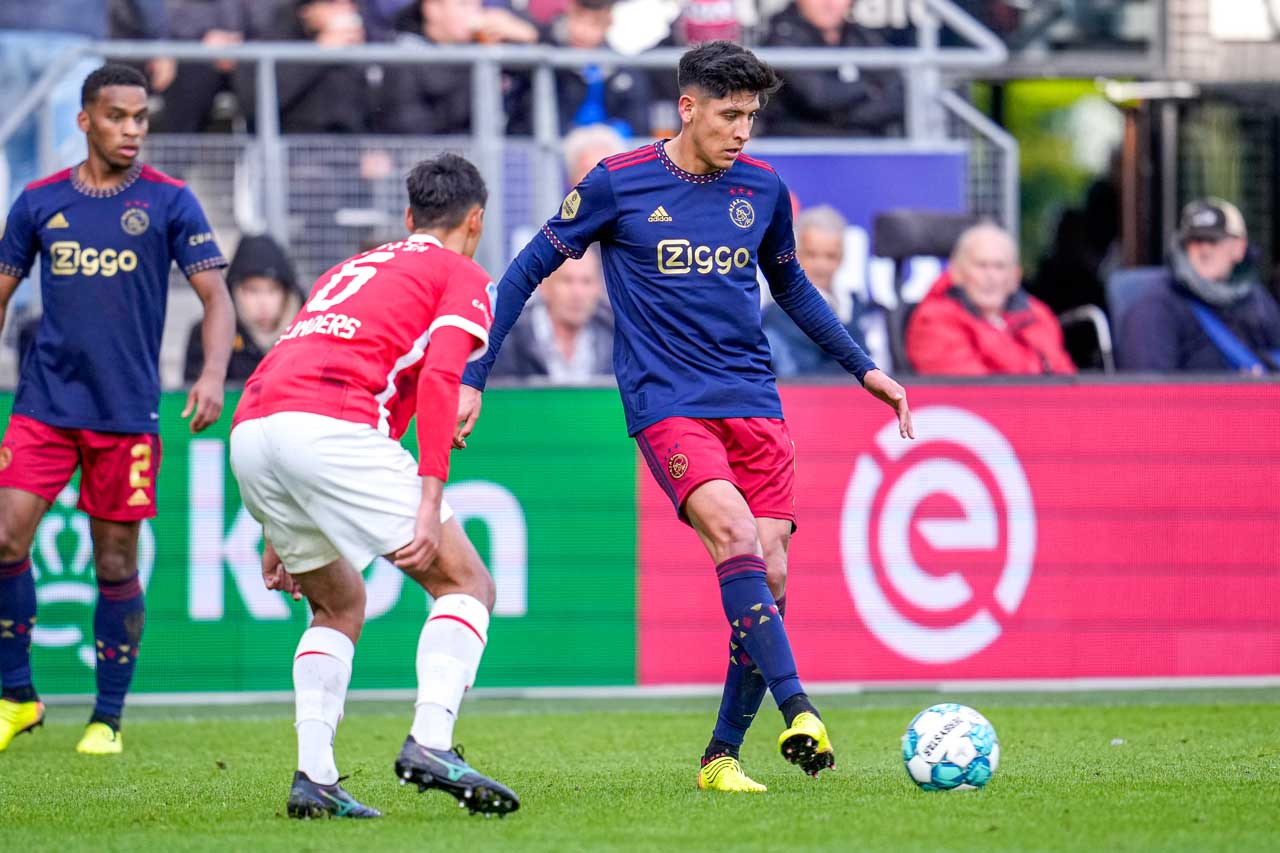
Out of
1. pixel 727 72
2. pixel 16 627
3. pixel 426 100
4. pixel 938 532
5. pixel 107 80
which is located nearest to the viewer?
pixel 727 72

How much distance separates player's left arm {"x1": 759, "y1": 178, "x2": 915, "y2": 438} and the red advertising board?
3305 mm

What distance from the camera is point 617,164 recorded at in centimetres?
679

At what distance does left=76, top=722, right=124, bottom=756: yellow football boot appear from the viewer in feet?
26.8

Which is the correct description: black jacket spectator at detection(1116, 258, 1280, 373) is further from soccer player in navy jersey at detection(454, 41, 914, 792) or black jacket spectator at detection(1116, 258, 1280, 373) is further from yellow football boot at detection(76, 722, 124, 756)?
yellow football boot at detection(76, 722, 124, 756)

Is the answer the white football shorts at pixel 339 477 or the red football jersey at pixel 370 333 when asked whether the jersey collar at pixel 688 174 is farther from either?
the white football shorts at pixel 339 477

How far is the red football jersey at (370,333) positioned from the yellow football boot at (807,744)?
1.45m

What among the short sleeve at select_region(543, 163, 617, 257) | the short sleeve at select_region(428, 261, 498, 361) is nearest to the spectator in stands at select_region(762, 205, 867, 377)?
the short sleeve at select_region(543, 163, 617, 257)

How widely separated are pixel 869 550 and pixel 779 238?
372 centimetres

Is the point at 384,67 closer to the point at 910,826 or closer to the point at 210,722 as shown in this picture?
the point at 210,722

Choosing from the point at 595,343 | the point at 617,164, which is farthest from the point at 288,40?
the point at 617,164

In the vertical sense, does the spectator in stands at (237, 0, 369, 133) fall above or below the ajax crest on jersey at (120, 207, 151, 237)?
above

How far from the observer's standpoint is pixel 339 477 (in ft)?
18.9

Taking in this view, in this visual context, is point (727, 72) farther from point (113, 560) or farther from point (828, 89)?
point (828, 89)

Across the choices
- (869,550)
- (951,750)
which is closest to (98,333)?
(951,750)
